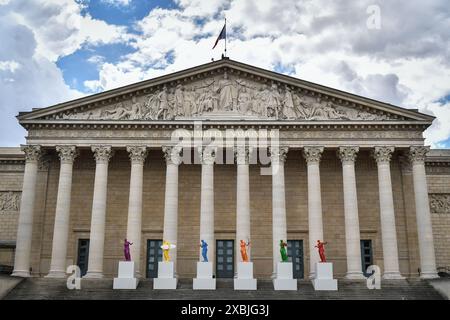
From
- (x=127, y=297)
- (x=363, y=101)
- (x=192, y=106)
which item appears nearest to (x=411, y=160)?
(x=363, y=101)

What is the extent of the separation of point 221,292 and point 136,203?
7.57 meters

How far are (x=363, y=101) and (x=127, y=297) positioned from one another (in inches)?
688

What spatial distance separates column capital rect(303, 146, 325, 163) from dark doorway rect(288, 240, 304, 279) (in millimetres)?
5322

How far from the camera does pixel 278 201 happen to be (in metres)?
32.8

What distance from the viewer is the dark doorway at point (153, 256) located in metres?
34.9

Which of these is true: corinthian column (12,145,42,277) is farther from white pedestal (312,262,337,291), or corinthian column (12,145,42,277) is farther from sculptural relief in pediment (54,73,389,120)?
white pedestal (312,262,337,291)

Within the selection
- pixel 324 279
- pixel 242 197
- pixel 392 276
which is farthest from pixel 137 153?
pixel 392 276

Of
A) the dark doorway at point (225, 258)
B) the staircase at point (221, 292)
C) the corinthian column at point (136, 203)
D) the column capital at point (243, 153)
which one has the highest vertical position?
the column capital at point (243, 153)

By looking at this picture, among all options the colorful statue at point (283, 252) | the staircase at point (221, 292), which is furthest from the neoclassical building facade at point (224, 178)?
the staircase at point (221, 292)

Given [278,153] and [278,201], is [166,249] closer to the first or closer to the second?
[278,201]

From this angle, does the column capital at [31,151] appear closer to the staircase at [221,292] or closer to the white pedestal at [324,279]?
the staircase at [221,292]

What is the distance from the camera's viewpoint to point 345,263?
34.8m

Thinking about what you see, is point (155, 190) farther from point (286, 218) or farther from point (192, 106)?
point (286, 218)

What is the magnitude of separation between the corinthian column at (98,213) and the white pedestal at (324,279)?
39.0 ft
